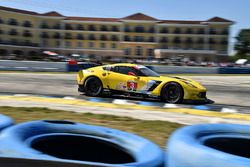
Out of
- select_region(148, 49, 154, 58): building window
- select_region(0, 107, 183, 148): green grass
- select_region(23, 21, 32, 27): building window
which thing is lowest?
select_region(0, 107, 183, 148): green grass

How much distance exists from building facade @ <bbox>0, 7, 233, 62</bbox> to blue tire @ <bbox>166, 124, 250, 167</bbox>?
264 feet

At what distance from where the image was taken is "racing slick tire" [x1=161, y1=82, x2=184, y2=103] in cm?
1026

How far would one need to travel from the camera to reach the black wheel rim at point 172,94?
10.3 meters

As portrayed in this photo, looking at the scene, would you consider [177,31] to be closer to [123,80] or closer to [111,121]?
[123,80]

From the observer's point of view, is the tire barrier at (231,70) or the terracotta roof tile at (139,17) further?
the terracotta roof tile at (139,17)

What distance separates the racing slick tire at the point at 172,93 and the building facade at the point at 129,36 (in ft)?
241

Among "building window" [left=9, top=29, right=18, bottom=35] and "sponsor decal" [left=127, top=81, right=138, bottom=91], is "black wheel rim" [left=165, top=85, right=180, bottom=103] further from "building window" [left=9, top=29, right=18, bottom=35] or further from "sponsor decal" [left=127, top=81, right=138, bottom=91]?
"building window" [left=9, top=29, right=18, bottom=35]

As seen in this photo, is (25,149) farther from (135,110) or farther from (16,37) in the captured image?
(16,37)

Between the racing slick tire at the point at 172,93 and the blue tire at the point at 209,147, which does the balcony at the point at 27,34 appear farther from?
the blue tire at the point at 209,147

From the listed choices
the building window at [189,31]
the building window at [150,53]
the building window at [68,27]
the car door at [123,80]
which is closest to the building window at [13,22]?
the building window at [68,27]

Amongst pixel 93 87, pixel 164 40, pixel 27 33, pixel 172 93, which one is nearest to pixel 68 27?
pixel 27 33

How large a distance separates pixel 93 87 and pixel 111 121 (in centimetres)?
475

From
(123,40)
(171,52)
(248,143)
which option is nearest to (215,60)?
(171,52)

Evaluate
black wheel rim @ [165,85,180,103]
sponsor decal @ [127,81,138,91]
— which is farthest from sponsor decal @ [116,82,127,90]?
black wheel rim @ [165,85,180,103]
